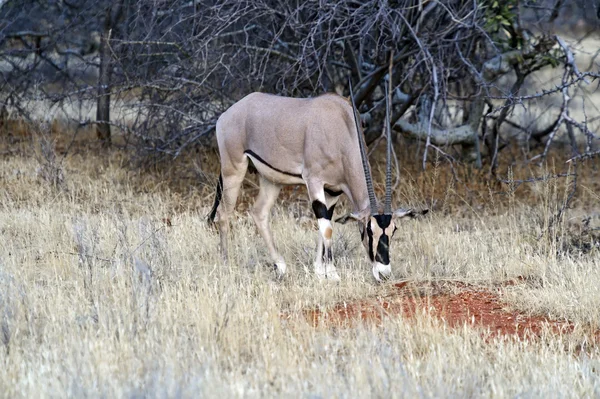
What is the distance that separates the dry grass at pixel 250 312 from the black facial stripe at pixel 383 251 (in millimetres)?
240

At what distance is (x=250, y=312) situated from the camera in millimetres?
5996

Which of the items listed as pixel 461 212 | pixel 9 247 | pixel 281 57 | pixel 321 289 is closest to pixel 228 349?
pixel 321 289

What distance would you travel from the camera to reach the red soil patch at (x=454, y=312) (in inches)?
246

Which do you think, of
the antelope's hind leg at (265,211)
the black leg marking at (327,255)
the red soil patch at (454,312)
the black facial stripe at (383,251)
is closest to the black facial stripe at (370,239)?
the black facial stripe at (383,251)

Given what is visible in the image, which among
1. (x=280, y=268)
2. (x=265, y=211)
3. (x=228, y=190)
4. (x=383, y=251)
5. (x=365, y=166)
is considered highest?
(x=365, y=166)

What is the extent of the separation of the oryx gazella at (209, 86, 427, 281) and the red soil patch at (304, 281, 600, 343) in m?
0.74

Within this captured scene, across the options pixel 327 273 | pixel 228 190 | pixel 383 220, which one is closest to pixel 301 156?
pixel 228 190

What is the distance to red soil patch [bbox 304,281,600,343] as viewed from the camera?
6.24m

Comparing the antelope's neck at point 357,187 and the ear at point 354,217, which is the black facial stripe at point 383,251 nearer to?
the ear at point 354,217

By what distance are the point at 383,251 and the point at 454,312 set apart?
0.80m

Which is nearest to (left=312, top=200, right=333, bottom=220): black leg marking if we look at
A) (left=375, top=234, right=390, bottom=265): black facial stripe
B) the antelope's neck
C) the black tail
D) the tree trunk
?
the antelope's neck

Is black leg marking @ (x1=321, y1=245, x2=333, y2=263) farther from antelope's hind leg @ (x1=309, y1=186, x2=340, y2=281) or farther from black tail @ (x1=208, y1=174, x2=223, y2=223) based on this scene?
black tail @ (x1=208, y1=174, x2=223, y2=223)

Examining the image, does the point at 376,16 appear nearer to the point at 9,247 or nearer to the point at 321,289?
the point at 321,289

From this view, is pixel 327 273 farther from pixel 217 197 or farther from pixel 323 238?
pixel 217 197
